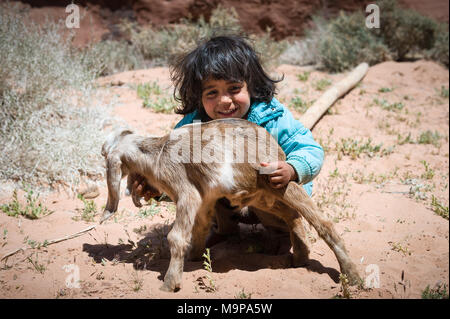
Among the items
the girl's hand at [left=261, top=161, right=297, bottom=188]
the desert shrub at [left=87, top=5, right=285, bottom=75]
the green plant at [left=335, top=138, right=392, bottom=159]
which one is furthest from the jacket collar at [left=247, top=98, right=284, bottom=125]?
the desert shrub at [left=87, top=5, right=285, bottom=75]

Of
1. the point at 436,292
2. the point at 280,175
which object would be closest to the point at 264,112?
the point at 280,175

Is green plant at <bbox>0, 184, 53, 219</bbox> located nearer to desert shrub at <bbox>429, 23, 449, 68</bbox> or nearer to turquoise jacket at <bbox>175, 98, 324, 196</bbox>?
turquoise jacket at <bbox>175, 98, 324, 196</bbox>

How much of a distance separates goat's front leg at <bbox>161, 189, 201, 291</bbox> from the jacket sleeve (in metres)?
0.71

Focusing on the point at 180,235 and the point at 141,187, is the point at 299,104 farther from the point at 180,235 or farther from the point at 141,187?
the point at 180,235

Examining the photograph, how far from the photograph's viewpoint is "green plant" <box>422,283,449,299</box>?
80.9 inches

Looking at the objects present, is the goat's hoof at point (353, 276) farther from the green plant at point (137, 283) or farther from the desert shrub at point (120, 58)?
the desert shrub at point (120, 58)

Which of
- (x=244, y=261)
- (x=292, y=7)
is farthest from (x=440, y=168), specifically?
(x=292, y=7)

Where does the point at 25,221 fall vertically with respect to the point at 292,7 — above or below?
below

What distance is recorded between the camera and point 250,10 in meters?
10.4

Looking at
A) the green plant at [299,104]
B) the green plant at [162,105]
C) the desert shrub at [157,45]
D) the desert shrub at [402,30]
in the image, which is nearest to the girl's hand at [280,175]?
the green plant at [162,105]

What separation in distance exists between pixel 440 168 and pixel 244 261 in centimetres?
291

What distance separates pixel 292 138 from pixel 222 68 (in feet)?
2.51

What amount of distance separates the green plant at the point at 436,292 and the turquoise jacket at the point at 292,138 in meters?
0.96

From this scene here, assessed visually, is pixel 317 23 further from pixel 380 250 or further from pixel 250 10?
pixel 380 250
